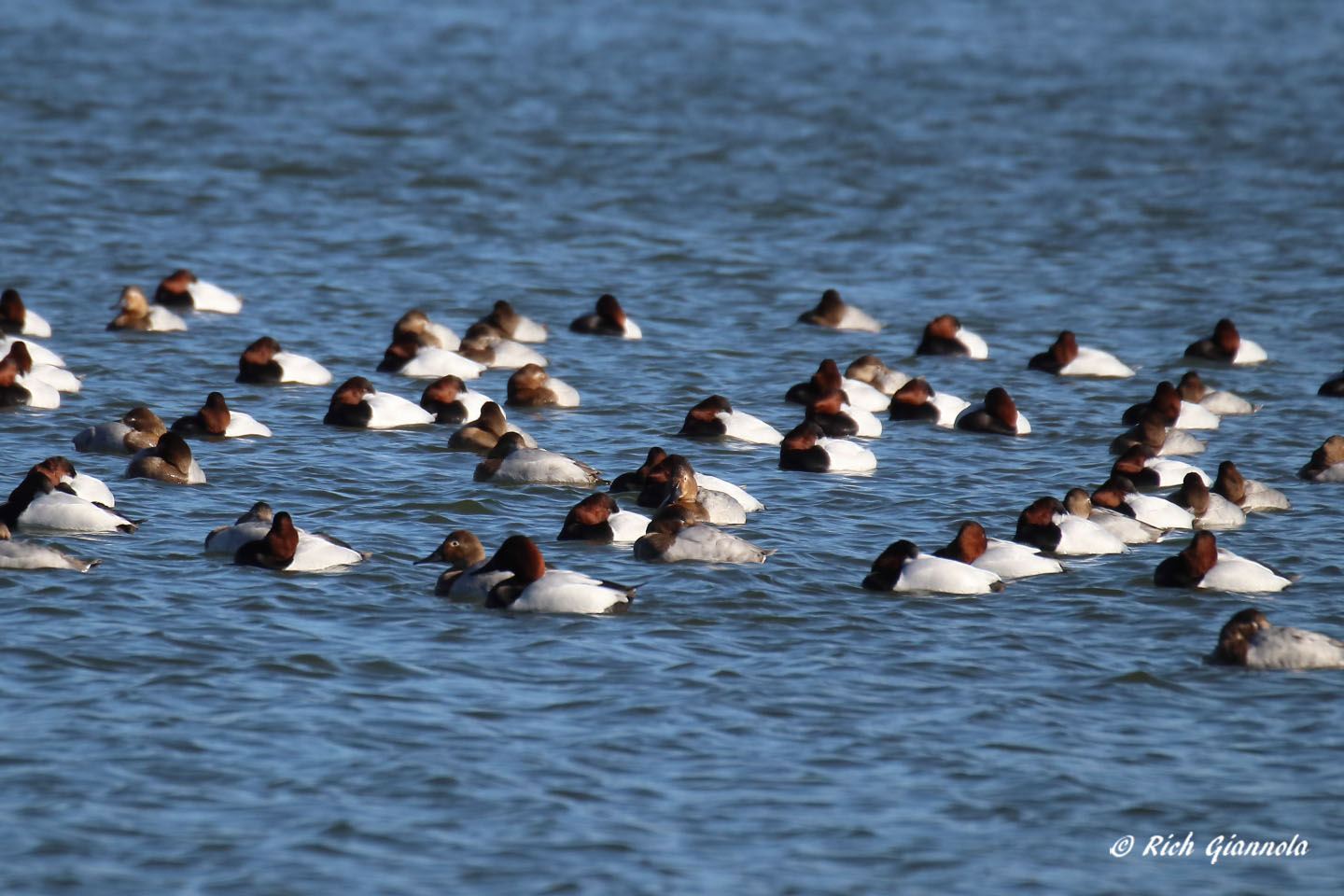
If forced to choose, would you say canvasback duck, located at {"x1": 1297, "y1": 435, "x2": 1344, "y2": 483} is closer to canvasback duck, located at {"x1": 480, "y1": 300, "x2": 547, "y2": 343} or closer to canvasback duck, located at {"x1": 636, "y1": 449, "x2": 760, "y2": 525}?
canvasback duck, located at {"x1": 636, "y1": 449, "x2": 760, "y2": 525}

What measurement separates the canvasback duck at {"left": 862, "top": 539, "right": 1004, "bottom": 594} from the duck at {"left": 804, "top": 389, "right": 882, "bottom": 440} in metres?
4.98

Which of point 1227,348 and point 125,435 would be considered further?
point 1227,348

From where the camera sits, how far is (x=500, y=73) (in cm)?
4450

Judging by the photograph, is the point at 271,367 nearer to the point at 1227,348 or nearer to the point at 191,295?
the point at 191,295

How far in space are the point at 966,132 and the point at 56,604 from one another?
2839cm

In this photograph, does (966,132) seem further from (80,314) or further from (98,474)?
(98,474)

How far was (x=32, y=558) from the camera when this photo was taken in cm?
1294

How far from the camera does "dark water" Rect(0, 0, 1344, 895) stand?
958 cm

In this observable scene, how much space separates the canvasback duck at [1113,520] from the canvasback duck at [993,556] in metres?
1.08

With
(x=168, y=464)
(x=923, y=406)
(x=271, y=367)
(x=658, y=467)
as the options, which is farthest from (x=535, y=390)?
(x=168, y=464)

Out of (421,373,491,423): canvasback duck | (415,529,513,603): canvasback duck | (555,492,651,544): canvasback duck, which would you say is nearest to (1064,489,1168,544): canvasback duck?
(555,492,651,544): canvasback duck

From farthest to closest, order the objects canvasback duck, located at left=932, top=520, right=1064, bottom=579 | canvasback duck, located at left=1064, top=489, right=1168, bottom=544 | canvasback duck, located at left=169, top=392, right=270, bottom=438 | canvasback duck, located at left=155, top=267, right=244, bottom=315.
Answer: canvasback duck, located at left=155, top=267, right=244, bottom=315 → canvasback duck, located at left=169, top=392, right=270, bottom=438 → canvasback duck, located at left=1064, top=489, right=1168, bottom=544 → canvasback duck, located at left=932, top=520, right=1064, bottom=579

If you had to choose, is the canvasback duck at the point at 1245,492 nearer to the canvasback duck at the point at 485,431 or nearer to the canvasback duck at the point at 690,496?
the canvasback duck at the point at 690,496

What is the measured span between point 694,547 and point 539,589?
1.55 m
